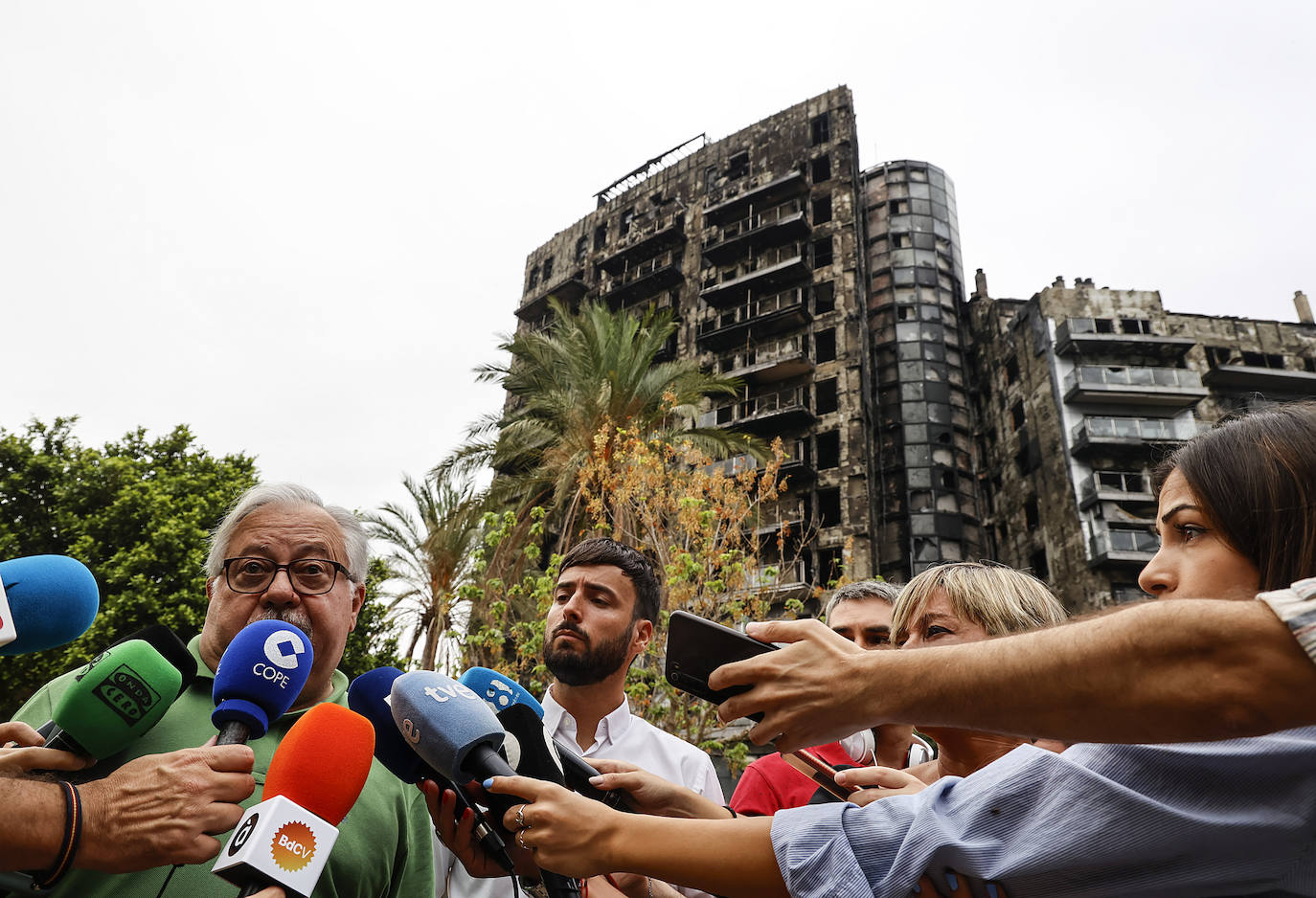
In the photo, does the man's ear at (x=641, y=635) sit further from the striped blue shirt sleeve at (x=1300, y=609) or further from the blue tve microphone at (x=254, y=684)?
the striped blue shirt sleeve at (x=1300, y=609)

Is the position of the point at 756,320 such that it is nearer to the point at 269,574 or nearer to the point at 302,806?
the point at 269,574

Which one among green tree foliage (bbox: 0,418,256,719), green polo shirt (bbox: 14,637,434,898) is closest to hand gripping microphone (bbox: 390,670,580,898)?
green polo shirt (bbox: 14,637,434,898)

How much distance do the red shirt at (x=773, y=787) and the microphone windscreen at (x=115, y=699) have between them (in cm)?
215

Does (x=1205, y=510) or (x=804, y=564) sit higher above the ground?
(x=804, y=564)

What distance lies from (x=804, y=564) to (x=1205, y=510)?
82.2 feet

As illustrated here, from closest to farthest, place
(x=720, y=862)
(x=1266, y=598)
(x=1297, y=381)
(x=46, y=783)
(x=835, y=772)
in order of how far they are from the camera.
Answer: (x=1266, y=598)
(x=720, y=862)
(x=46, y=783)
(x=835, y=772)
(x=1297, y=381)

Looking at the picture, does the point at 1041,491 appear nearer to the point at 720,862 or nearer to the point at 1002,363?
the point at 1002,363

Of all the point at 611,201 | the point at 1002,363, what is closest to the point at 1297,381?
the point at 1002,363

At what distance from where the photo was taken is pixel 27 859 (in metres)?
1.61

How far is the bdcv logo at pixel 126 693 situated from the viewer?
6.23 feet

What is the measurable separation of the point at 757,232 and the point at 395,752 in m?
31.3

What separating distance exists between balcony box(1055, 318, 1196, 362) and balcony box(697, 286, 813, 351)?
10850 mm

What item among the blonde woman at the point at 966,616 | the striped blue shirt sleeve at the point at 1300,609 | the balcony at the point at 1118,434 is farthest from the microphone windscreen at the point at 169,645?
the balcony at the point at 1118,434

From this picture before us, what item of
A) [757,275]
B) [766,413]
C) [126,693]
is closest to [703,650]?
[126,693]
